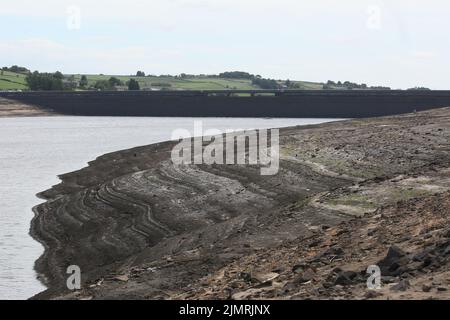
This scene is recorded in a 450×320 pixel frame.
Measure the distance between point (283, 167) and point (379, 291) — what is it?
82.2 feet

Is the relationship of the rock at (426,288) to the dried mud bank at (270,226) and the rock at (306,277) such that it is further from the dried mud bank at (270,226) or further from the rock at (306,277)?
the rock at (306,277)

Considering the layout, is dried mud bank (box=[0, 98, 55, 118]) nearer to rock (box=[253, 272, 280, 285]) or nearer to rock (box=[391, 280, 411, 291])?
rock (box=[253, 272, 280, 285])

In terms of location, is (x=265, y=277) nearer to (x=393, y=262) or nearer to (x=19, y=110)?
(x=393, y=262)

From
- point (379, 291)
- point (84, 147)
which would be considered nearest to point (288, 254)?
point (379, 291)

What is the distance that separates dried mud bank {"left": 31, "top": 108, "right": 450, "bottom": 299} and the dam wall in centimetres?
10243

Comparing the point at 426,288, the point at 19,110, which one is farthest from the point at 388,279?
the point at 19,110

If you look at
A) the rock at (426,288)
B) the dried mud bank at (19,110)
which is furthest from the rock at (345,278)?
the dried mud bank at (19,110)

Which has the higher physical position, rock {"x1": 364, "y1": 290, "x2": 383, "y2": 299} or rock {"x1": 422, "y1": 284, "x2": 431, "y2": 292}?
rock {"x1": 422, "y1": 284, "x2": 431, "y2": 292}

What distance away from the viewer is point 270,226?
83.4 feet

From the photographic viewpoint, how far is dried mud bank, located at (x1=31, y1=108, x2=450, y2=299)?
54.9ft

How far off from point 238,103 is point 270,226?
5615 inches

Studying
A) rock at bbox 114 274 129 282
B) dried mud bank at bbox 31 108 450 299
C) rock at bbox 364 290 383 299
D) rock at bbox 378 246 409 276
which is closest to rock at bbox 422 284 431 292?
dried mud bank at bbox 31 108 450 299
